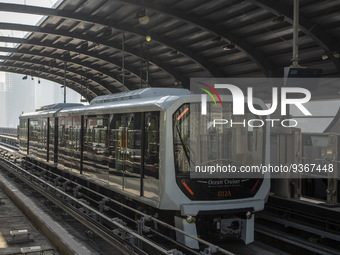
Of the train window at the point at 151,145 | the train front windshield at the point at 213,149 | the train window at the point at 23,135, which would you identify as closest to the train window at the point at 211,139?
the train front windshield at the point at 213,149

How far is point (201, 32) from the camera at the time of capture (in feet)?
89.4

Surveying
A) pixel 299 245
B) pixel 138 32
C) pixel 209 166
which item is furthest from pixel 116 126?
pixel 138 32

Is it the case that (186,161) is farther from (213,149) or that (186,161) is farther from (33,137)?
(33,137)

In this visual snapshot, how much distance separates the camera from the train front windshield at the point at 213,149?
891cm

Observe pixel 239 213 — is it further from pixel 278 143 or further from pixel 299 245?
pixel 278 143

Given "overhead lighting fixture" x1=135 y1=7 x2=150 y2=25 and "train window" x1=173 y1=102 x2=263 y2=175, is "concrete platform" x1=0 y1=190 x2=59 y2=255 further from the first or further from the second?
"overhead lighting fixture" x1=135 y1=7 x2=150 y2=25

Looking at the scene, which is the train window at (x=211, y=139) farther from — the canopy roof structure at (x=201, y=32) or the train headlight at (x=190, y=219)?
the canopy roof structure at (x=201, y=32)

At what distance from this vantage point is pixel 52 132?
1812 centimetres

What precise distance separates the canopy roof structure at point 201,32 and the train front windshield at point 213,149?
10008mm

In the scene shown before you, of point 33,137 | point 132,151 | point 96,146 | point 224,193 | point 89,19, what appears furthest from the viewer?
point 89,19

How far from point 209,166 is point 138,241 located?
2076mm

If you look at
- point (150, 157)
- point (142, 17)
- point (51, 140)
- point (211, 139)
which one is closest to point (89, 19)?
point (142, 17)

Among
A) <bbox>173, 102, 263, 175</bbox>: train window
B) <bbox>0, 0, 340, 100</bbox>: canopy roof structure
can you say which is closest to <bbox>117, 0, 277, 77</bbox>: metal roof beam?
<bbox>0, 0, 340, 100</bbox>: canopy roof structure

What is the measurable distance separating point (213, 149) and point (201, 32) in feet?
63.3
